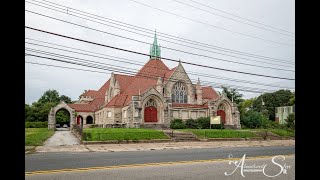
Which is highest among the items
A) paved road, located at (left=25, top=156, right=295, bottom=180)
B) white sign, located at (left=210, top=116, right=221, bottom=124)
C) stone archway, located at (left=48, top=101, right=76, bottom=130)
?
stone archway, located at (left=48, top=101, right=76, bottom=130)

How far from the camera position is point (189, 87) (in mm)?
40250

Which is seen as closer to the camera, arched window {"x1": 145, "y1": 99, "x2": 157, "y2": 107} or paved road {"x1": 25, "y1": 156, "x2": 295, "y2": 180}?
paved road {"x1": 25, "y1": 156, "x2": 295, "y2": 180}

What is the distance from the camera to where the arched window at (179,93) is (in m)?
39.2

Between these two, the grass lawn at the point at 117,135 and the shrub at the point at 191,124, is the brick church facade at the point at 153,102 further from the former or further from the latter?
the grass lawn at the point at 117,135

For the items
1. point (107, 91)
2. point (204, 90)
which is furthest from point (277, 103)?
point (107, 91)

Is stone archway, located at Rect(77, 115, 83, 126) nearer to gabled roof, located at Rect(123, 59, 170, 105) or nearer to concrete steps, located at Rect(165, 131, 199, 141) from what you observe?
gabled roof, located at Rect(123, 59, 170, 105)

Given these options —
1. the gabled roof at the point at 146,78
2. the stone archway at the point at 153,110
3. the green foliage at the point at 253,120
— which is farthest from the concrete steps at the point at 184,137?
the green foliage at the point at 253,120

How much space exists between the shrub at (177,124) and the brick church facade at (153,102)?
0.73m

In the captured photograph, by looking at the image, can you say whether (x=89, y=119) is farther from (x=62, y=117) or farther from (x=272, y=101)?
Answer: (x=272, y=101)

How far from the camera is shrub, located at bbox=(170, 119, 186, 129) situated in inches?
1324

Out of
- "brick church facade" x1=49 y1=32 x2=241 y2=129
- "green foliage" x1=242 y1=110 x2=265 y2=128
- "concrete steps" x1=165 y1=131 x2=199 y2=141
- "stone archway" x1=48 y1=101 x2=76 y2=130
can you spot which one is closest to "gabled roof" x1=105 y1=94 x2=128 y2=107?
"brick church facade" x1=49 y1=32 x2=241 y2=129
